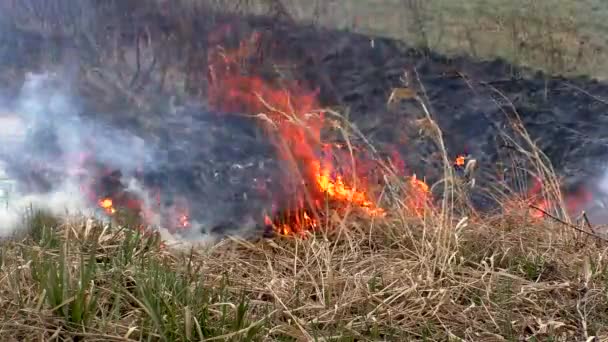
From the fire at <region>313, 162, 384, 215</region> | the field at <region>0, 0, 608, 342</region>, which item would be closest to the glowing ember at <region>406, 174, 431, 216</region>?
the field at <region>0, 0, 608, 342</region>

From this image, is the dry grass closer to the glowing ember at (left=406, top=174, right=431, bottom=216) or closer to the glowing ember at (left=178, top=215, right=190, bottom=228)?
the glowing ember at (left=406, top=174, right=431, bottom=216)

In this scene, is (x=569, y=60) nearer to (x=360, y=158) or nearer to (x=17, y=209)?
(x=360, y=158)

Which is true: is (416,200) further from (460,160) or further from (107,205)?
(107,205)

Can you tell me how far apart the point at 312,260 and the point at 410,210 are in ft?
2.24

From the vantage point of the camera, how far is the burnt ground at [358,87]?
5.37 m

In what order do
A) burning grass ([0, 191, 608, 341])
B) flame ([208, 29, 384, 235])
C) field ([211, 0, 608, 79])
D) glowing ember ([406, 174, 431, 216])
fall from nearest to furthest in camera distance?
burning grass ([0, 191, 608, 341])
glowing ember ([406, 174, 431, 216])
flame ([208, 29, 384, 235])
field ([211, 0, 608, 79])

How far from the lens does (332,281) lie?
110 inches

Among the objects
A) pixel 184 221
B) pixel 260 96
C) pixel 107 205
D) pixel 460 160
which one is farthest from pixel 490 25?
pixel 107 205

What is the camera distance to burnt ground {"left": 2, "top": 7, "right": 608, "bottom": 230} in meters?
5.37

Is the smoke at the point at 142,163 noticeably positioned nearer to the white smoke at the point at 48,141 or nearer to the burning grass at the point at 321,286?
the white smoke at the point at 48,141

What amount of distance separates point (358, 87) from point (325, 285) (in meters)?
3.13

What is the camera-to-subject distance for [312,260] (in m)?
3.23

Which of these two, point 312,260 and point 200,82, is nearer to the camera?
point 312,260

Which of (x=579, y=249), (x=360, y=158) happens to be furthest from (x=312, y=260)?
(x=360, y=158)
